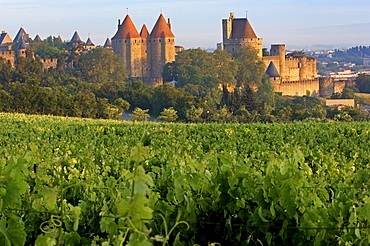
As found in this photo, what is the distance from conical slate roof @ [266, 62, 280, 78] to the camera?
63.2 m

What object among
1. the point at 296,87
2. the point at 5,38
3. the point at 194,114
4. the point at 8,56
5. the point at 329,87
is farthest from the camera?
the point at 5,38

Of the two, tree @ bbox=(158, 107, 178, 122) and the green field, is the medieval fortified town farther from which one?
tree @ bbox=(158, 107, 178, 122)

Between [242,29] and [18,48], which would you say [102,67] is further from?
[242,29]

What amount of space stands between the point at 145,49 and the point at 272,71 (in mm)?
13903

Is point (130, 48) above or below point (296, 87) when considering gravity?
above

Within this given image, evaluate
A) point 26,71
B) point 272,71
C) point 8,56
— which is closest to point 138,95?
point 26,71

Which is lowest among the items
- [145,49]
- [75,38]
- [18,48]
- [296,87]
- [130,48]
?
[296,87]

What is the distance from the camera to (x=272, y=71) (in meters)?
64.0

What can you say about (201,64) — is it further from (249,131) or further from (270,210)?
(270,210)

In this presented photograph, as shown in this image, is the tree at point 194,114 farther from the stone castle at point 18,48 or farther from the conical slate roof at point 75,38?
the conical slate roof at point 75,38

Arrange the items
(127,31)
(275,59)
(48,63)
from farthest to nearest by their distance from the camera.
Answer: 1. (275,59)
2. (127,31)
3. (48,63)

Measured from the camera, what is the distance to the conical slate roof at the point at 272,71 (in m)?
63.2

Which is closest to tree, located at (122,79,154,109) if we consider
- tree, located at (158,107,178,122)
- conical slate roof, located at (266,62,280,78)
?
tree, located at (158,107,178,122)

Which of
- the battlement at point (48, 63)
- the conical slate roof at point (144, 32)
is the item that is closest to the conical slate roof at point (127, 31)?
the conical slate roof at point (144, 32)
